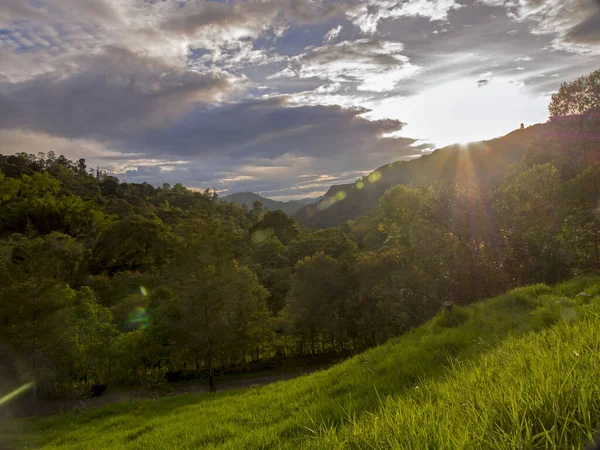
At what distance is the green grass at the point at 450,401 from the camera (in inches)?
90.7

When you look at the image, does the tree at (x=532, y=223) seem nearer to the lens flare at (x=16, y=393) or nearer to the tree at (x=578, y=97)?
the tree at (x=578, y=97)

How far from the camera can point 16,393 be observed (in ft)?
64.1

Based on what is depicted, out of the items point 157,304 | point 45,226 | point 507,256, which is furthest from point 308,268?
point 45,226

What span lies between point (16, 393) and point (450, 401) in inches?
980

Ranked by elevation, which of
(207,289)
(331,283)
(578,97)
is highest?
(578,97)

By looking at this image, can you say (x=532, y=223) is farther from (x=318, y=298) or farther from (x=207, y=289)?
(x=207, y=289)

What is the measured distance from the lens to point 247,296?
977 inches

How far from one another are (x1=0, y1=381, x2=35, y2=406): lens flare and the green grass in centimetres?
626

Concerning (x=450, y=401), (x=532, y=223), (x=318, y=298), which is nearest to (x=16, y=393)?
(x=318, y=298)

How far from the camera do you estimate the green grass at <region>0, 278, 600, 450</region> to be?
7.56 ft

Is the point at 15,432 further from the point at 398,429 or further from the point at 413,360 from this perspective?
the point at 398,429

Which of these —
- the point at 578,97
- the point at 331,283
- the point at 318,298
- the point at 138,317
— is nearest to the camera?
the point at 578,97

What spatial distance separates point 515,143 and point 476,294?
138 meters

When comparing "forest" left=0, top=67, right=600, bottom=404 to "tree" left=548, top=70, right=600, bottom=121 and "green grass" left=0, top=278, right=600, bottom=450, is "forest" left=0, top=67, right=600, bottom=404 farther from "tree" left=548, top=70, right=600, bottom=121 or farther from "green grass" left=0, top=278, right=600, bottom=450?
"green grass" left=0, top=278, right=600, bottom=450
